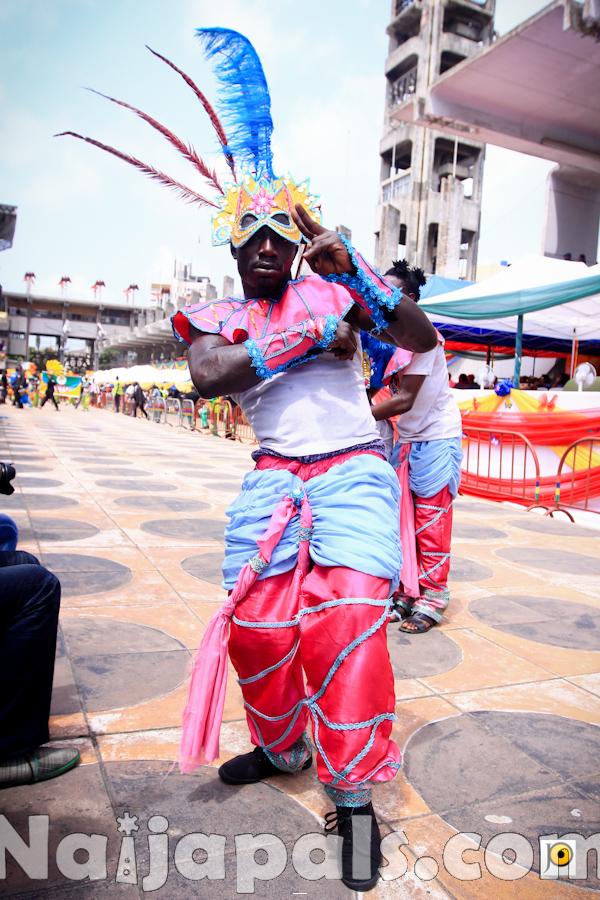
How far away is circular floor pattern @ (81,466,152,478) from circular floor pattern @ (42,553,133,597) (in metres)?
4.23

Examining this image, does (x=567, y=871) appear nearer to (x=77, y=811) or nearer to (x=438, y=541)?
(x=77, y=811)

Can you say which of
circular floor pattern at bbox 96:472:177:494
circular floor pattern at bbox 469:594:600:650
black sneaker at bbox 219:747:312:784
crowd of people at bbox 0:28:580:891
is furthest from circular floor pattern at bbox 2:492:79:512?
black sneaker at bbox 219:747:312:784

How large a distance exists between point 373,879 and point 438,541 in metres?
2.22

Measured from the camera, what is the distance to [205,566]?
4398mm

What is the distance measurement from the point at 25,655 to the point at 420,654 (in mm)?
1873

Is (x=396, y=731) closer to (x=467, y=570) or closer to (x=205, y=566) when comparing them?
(x=205, y=566)

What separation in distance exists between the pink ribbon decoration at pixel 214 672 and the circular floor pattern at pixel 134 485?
5.64 metres

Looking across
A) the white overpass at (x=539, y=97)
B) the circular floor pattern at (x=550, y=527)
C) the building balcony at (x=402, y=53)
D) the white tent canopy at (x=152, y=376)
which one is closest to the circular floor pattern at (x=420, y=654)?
the circular floor pattern at (x=550, y=527)

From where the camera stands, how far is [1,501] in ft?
19.6

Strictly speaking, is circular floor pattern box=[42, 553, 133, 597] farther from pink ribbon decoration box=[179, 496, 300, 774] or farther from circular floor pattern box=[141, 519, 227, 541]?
pink ribbon decoration box=[179, 496, 300, 774]

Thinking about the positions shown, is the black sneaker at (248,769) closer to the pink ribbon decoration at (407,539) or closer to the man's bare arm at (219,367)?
the man's bare arm at (219,367)

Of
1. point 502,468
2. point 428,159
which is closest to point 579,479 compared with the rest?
point 502,468

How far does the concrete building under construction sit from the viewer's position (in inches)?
1574

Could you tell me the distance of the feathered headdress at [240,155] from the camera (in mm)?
1890
